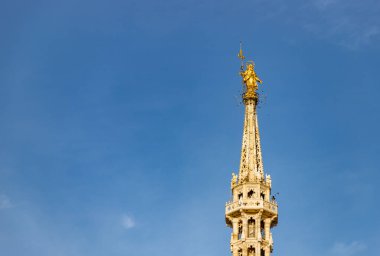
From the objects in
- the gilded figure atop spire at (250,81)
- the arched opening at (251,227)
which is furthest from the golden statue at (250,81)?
the arched opening at (251,227)

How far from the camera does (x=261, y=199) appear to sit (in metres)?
128

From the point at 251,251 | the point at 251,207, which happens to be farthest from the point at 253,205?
the point at 251,251

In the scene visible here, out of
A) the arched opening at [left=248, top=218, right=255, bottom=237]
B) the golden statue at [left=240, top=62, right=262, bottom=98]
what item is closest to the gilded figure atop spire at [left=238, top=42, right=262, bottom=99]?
the golden statue at [left=240, top=62, right=262, bottom=98]

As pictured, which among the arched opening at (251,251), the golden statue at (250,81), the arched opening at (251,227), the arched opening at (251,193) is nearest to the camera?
the arched opening at (251,251)

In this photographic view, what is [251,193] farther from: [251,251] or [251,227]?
[251,251]

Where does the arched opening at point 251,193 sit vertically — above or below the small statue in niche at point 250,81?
below

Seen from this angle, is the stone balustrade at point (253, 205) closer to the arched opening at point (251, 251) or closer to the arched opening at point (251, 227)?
the arched opening at point (251, 227)

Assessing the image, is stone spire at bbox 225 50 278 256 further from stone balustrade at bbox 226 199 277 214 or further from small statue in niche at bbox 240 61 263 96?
small statue in niche at bbox 240 61 263 96

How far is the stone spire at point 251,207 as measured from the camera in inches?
4938

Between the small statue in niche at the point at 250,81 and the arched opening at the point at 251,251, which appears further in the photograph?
the small statue in niche at the point at 250,81

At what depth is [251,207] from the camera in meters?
127

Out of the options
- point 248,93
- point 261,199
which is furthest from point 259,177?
point 248,93

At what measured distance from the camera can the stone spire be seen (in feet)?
412

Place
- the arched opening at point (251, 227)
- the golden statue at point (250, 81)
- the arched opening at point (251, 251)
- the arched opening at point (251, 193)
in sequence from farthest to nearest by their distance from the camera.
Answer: the golden statue at point (250, 81), the arched opening at point (251, 193), the arched opening at point (251, 227), the arched opening at point (251, 251)
